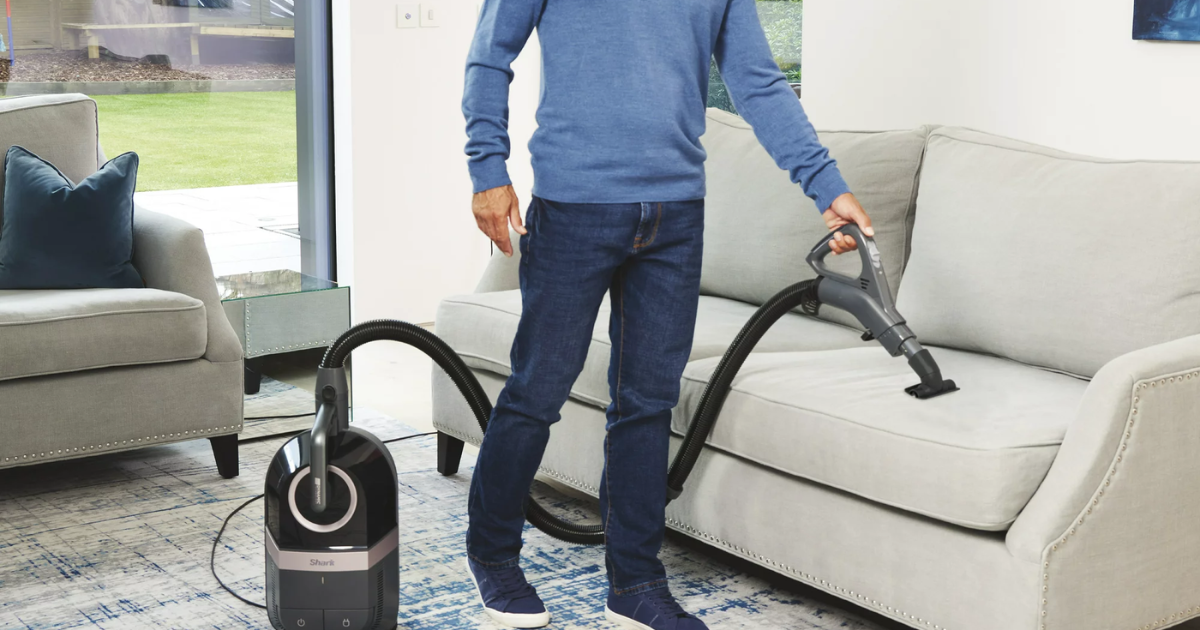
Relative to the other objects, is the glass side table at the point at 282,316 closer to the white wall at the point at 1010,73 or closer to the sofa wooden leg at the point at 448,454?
the sofa wooden leg at the point at 448,454

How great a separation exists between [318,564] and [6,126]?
1.84 metres

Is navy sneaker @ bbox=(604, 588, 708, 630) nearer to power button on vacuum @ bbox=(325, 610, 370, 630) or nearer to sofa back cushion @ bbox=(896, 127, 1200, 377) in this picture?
power button on vacuum @ bbox=(325, 610, 370, 630)

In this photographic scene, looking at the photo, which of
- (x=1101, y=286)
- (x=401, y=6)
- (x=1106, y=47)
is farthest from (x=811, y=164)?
(x=401, y=6)

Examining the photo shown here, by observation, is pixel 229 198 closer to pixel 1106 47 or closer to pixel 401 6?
pixel 401 6

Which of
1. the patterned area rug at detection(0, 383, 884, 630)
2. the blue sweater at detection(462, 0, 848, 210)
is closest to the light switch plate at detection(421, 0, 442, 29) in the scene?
the patterned area rug at detection(0, 383, 884, 630)

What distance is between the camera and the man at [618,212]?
72.3 inches

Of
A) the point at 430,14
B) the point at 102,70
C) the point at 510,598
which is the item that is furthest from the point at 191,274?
the point at 430,14

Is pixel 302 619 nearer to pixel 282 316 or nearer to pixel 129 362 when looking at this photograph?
pixel 129 362

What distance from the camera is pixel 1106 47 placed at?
2951 mm

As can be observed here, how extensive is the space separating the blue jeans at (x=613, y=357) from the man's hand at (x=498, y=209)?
0.04 meters

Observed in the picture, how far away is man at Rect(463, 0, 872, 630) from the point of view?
1.84 metres

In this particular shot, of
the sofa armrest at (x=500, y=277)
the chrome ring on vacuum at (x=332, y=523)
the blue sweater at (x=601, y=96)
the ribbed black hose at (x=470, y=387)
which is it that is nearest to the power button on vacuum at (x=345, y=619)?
the chrome ring on vacuum at (x=332, y=523)

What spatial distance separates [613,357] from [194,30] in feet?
10.1

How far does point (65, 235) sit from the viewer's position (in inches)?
116
